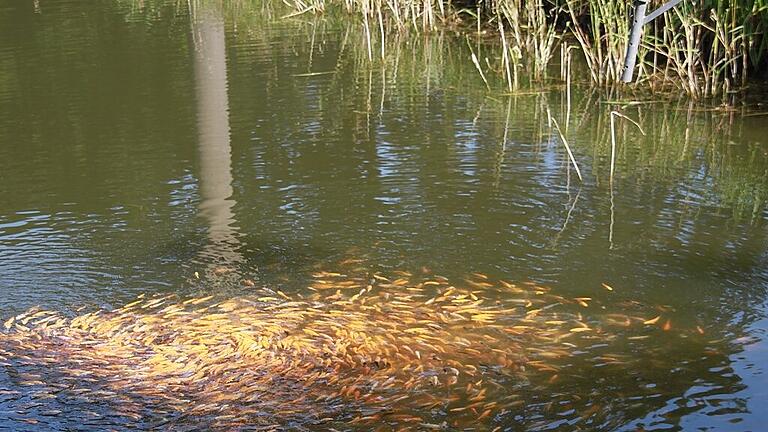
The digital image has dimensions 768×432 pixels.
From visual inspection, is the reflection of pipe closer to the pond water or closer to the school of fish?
the pond water

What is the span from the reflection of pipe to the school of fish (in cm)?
84

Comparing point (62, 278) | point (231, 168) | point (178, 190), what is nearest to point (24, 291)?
Answer: point (62, 278)

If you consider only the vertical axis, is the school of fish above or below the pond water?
below

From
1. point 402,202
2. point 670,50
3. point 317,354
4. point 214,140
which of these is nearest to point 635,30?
point 317,354

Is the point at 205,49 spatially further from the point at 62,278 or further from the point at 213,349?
the point at 213,349

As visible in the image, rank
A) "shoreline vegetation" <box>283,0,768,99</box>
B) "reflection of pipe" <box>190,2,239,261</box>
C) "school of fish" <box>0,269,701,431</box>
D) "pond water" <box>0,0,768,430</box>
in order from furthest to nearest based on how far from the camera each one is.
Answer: "shoreline vegetation" <box>283,0,768,99</box>, "reflection of pipe" <box>190,2,239,261</box>, "pond water" <box>0,0,768,430</box>, "school of fish" <box>0,269,701,431</box>

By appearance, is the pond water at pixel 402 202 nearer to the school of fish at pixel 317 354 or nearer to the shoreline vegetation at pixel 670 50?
the school of fish at pixel 317 354

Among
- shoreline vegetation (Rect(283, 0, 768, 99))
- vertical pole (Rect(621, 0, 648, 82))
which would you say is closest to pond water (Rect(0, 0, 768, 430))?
shoreline vegetation (Rect(283, 0, 768, 99))

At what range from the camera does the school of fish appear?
11.2 ft

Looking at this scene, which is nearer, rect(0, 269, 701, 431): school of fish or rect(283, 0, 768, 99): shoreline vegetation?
rect(0, 269, 701, 431): school of fish

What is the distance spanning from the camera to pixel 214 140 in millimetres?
6797

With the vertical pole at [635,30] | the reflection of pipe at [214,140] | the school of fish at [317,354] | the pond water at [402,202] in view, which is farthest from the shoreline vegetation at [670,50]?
the vertical pole at [635,30]

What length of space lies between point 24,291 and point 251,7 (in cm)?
935

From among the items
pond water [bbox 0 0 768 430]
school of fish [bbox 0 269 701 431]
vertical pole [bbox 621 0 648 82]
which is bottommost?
school of fish [bbox 0 269 701 431]
